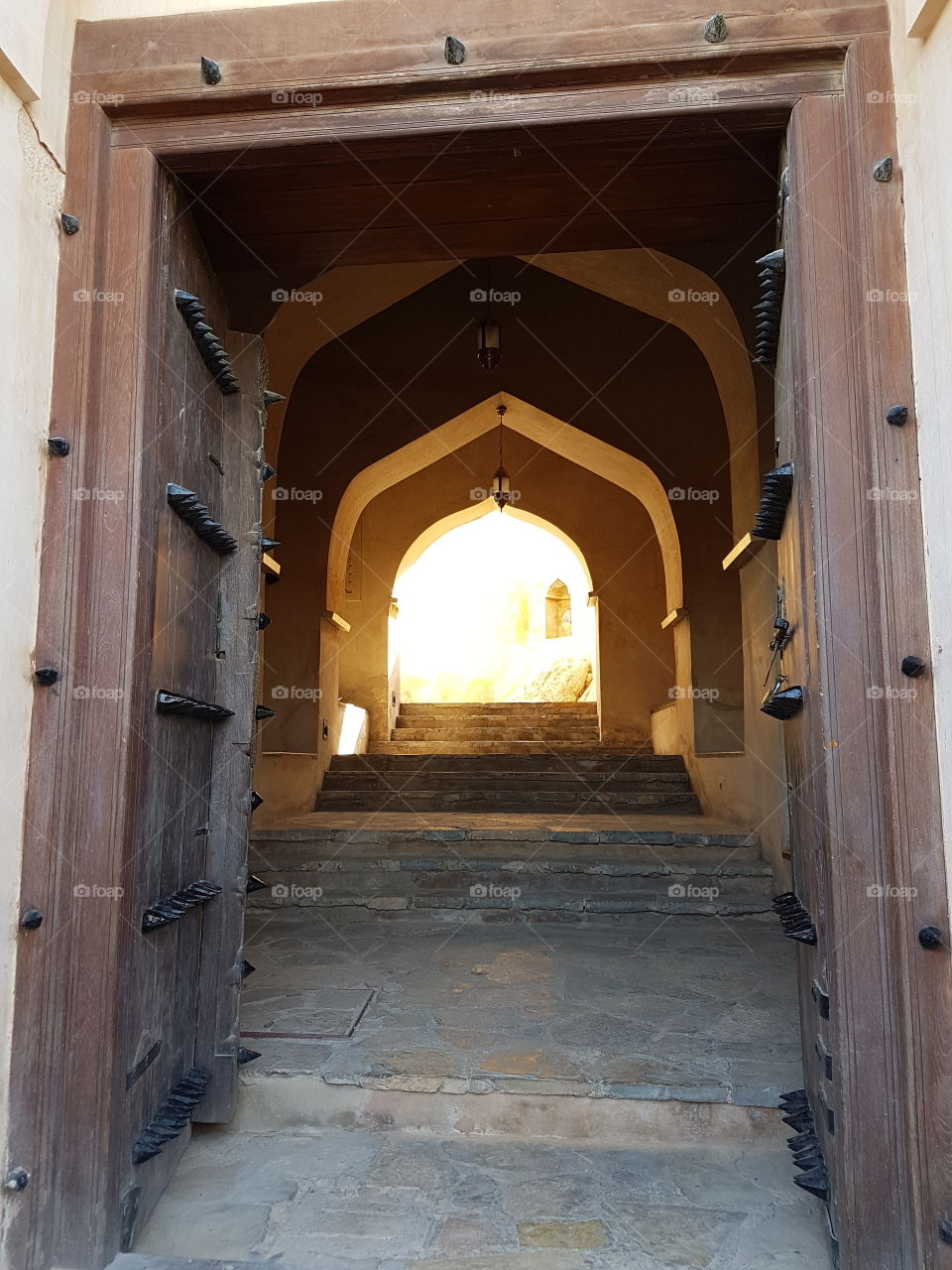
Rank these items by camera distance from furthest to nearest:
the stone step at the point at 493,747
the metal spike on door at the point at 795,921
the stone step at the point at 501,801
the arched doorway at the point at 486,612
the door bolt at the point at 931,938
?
the arched doorway at the point at 486,612 → the stone step at the point at 493,747 → the stone step at the point at 501,801 → the metal spike on door at the point at 795,921 → the door bolt at the point at 931,938

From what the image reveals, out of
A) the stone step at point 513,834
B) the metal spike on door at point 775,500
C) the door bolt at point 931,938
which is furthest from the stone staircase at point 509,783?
the door bolt at point 931,938

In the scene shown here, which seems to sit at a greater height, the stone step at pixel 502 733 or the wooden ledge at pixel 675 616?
the wooden ledge at pixel 675 616

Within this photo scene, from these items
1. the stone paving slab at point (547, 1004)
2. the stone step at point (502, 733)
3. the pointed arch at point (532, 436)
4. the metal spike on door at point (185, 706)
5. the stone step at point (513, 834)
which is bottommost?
the stone paving slab at point (547, 1004)

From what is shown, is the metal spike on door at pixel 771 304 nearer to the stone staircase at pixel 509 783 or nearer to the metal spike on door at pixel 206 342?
the metal spike on door at pixel 206 342

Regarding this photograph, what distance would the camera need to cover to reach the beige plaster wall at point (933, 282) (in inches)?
75.7

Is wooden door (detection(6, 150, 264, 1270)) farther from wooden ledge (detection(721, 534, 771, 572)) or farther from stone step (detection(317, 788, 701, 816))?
stone step (detection(317, 788, 701, 816))

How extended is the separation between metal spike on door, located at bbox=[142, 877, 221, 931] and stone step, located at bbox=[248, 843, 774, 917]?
10.4ft

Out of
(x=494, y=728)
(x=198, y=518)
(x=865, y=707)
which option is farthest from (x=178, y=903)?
(x=494, y=728)

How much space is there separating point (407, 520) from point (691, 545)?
13.9 feet

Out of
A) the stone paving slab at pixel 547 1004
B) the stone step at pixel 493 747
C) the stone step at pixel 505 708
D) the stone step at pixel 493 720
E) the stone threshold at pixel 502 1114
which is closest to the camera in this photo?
the stone threshold at pixel 502 1114

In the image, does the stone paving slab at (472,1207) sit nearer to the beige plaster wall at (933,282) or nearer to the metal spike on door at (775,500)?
the beige plaster wall at (933,282)

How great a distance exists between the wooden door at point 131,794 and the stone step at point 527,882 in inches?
121

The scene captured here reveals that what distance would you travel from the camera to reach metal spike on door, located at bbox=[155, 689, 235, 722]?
2389 mm

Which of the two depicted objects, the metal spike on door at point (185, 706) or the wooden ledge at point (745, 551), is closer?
the metal spike on door at point (185, 706)
